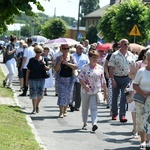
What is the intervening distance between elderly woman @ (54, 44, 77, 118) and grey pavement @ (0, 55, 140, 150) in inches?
17.3

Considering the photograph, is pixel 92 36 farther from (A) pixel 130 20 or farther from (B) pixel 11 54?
(B) pixel 11 54

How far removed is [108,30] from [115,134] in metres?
35.3

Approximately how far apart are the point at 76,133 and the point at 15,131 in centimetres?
154

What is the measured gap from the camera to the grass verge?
377 inches

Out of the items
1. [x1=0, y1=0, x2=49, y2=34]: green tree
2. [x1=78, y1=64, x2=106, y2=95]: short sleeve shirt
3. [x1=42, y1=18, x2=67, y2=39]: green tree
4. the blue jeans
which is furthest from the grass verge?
[x1=42, y1=18, x2=67, y2=39]: green tree

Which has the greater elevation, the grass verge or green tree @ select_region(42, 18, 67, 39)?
green tree @ select_region(42, 18, 67, 39)

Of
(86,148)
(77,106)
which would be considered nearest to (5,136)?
(86,148)

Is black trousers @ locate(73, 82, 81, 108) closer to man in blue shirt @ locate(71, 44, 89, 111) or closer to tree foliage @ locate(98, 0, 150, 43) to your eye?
man in blue shirt @ locate(71, 44, 89, 111)

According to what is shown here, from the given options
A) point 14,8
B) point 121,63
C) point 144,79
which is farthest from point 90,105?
point 14,8

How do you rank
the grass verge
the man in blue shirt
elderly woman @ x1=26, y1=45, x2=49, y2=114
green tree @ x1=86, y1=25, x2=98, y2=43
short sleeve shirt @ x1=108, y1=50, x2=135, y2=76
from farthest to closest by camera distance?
green tree @ x1=86, y1=25, x2=98, y2=43 → the man in blue shirt → elderly woman @ x1=26, y1=45, x2=49, y2=114 → short sleeve shirt @ x1=108, y1=50, x2=135, y2=76 → the grass verge

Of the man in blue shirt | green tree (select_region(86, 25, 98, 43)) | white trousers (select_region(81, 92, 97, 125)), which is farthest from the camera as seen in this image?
green tree (select_region(86, 25, 98, 43))

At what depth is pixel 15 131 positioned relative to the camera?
36.0 ft

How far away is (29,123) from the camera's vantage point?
12523mm

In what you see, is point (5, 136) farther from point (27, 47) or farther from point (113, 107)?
point (27, 47)
